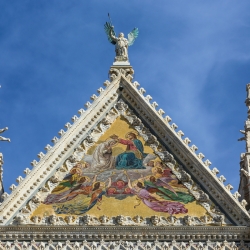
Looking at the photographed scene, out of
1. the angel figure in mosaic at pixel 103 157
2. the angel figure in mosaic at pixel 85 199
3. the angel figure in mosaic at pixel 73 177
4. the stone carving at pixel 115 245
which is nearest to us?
the stone carving at pixel 115 245

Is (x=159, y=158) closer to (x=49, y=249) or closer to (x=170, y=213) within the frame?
(x=170, y=213)

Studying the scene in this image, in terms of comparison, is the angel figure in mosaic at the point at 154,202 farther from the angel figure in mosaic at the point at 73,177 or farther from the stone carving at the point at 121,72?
the stone carving at the point at 121,72

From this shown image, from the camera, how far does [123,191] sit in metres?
19.7

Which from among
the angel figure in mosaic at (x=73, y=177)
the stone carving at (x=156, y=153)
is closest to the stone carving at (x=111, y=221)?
the stone carving at (x=156, y=153)

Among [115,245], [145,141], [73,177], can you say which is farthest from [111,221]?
[145,141]

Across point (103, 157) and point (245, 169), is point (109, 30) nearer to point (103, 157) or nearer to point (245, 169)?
point (103, 157)

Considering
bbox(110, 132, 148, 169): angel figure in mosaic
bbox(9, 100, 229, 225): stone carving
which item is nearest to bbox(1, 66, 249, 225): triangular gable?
bbox(9, 100, 229, 225): stone carving

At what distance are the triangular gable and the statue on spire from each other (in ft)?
1.14

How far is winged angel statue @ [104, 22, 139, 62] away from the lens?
21597 mm

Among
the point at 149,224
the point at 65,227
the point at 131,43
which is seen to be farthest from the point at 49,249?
the point at 131,43

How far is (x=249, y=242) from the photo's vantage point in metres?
19.1

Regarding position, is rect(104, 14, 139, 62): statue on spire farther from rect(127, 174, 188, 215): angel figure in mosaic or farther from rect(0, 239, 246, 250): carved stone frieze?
rect(0, 239, 246, 250): carved stone frieze

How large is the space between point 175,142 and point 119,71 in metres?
1.81

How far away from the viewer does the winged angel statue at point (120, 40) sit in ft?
70.9
